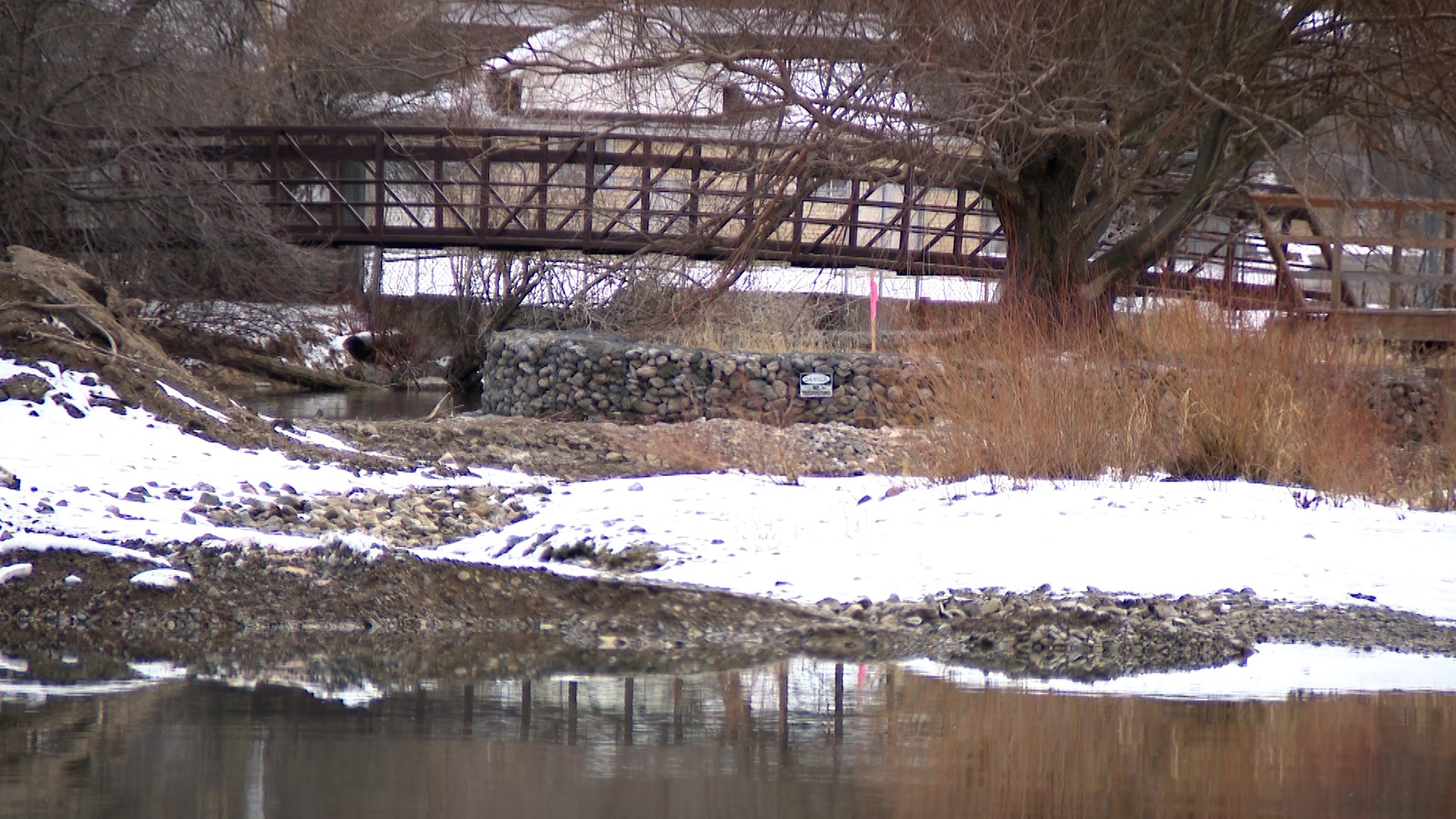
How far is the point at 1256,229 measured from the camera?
912 inches

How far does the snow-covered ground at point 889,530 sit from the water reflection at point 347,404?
381 inches

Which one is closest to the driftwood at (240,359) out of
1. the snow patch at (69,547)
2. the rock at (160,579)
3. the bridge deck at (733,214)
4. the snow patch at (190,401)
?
the bridge deck at (733,214)

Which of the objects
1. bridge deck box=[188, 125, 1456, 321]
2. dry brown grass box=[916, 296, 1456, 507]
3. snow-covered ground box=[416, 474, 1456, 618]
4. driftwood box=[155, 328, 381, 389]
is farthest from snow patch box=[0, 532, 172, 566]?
driftwood box=[155, 328, 381, 389]

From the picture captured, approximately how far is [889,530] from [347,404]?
1651 cm

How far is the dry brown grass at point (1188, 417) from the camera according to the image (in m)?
9.83

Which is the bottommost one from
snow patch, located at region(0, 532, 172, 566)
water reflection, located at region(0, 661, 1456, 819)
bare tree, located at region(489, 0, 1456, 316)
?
water reflection, located at region(0, 661, 1456, 819)

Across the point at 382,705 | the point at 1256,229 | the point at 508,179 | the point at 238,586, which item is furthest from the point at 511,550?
the point at 508,179

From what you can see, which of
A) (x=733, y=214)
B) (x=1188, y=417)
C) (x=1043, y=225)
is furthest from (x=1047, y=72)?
(x=1188, y=417)

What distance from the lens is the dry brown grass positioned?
387 inches

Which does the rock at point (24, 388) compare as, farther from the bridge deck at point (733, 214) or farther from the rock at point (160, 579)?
the bridge deck at point (733, 214)

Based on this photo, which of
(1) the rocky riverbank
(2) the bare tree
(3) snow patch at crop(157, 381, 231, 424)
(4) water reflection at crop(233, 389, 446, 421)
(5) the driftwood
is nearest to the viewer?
(1) the rocky riverbank

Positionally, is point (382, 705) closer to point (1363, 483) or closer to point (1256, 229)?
point (1363, 483)

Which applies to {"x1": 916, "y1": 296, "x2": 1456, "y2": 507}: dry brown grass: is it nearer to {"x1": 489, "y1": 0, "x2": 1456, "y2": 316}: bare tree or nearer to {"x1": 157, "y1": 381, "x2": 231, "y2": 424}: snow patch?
{"x1": 489, "y1": 0, "x2": 1456, "y2": 316}: bare tree

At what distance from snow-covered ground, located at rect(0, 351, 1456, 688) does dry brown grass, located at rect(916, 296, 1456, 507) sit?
376mm
